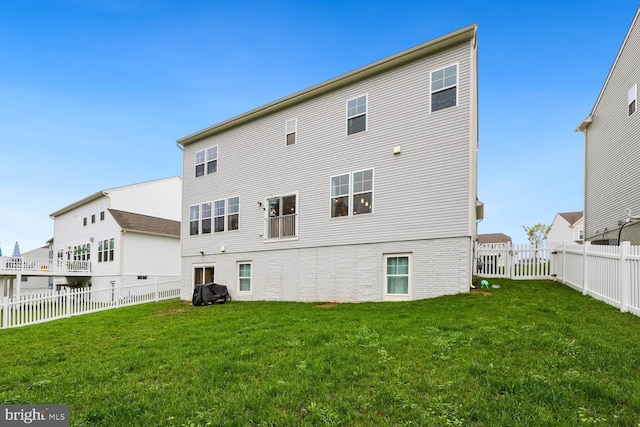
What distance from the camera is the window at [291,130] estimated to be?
45.6ft

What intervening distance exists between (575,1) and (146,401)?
60.6ft

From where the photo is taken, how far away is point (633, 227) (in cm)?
1222

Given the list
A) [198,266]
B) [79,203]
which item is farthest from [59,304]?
[79,203]

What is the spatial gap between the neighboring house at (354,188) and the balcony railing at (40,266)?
43.2ft

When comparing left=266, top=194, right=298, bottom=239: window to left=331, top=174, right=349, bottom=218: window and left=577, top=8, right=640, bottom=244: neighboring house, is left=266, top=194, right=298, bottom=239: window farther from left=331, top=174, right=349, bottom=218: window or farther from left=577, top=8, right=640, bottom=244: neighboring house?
left=577, top=8, right=640, bottom=244: neighboring house

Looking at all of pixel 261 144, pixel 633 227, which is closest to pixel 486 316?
pixel 633 227

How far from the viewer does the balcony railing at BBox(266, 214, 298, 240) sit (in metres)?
13.5

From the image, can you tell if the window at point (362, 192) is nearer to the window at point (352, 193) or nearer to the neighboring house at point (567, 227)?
the window at point (352, 193)

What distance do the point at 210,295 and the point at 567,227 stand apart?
44056 millimetres

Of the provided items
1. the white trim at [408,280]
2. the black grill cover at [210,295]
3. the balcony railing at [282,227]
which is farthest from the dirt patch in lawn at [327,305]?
the black grill cover at [210,295]

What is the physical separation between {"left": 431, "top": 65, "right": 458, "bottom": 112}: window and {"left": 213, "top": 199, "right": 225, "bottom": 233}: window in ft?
33.3

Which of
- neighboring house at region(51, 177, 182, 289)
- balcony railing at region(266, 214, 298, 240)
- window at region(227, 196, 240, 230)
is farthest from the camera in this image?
neighboring house at region(51, 177, 182, 289)

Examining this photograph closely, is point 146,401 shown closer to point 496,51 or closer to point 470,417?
point 470,417

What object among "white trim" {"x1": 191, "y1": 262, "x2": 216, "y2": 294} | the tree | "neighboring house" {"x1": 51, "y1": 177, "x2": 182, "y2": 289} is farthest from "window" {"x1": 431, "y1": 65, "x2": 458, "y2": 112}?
the tree
